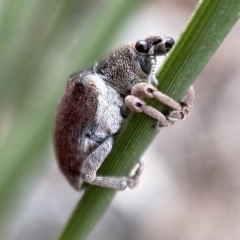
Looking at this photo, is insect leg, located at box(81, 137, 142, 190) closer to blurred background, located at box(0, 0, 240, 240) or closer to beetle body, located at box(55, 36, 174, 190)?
beetle body, located at box(55, 36, 174, 190)

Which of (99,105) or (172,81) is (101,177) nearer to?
(99,105)

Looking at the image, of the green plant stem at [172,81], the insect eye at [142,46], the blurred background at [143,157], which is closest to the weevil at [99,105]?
the insect eye at [142,46]

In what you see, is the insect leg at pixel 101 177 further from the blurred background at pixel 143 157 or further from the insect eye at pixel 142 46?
the blurred background at pixel 143 157

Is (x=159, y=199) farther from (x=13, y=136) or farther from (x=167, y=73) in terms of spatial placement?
(x=167, y=73)


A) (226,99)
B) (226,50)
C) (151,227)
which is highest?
(226,50)

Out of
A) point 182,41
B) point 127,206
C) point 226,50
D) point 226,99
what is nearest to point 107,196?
point 182,41

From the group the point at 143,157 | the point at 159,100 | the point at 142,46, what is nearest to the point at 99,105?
the point at 142,46

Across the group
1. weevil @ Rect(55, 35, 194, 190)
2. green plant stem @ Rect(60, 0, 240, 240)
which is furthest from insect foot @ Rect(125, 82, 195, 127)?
weevil @ Rect(55, 35, 194, 190)
